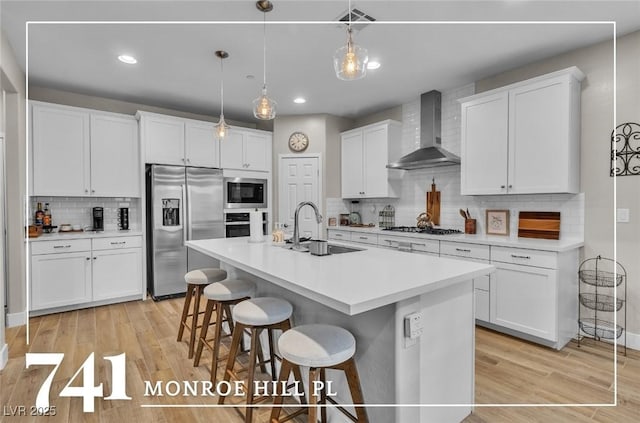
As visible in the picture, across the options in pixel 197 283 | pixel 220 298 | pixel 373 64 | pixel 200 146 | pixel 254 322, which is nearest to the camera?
pixel 254 322

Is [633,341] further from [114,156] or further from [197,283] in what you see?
[114,156]

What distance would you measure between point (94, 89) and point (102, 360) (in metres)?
3.17

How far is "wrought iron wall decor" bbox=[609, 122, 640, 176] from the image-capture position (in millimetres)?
Answer: 2711

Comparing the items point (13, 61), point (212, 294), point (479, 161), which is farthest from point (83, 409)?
point (479, 161)

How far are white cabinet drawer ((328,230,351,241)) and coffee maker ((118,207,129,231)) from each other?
2793 mm

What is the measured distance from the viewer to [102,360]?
2582 mm

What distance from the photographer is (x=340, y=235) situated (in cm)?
488

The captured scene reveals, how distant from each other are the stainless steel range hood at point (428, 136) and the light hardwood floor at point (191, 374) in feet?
6.46

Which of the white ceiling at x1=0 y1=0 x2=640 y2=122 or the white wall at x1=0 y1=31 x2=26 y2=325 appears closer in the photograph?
the white ceiling at x1=0 y1=0 x2=640 y2=122

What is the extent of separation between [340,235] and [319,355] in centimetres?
348

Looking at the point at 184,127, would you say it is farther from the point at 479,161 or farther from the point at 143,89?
the point at 479,161

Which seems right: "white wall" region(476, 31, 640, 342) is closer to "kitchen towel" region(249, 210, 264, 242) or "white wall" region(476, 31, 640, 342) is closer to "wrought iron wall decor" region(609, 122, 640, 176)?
"wrought iron wall decor" region(609, 122, 640, 176)

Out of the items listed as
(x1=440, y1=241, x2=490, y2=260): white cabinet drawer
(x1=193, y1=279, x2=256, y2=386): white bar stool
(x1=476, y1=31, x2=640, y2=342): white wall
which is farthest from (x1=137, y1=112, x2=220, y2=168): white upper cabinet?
(x1=476, y1=31, x2=640, y2=342): white wall

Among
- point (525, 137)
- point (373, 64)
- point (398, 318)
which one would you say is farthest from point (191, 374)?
point (525, 137)
